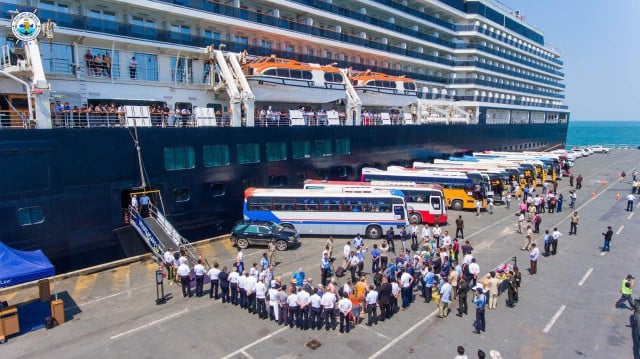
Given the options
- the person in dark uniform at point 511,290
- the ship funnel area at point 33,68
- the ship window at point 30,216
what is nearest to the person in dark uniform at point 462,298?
the person in dark uniform at point 511,290

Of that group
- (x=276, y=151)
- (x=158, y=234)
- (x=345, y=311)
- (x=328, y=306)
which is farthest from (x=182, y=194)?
(x=345, y=311)

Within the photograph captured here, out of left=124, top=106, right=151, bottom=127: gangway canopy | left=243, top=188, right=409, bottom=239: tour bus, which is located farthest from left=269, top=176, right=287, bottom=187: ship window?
left=124, top=106, right=151, bottom=127: gangway canopy

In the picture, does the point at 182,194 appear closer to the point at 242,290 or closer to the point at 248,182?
the point at 248,182

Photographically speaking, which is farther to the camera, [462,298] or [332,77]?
[332,77]

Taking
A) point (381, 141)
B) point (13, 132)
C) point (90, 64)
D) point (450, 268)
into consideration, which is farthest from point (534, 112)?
point (13, 132)

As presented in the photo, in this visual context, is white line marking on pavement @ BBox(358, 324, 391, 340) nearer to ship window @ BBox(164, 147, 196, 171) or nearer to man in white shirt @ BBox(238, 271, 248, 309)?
man in white shirt @ BBox(238, 271, 248, 309)
